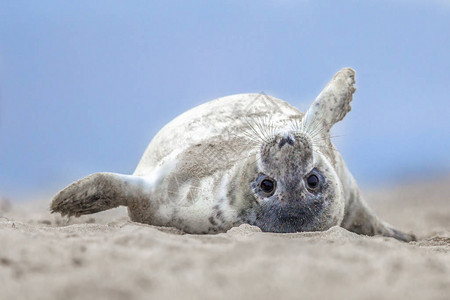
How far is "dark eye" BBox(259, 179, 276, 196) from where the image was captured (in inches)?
153

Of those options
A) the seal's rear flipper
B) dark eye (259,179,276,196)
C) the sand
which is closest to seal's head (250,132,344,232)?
dark eye (259,179,276,196)

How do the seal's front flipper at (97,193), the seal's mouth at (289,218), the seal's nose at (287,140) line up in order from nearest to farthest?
the seal's nose at (287,140), the seal's mouth at (289,218), the seal's front flipper at (97,193)

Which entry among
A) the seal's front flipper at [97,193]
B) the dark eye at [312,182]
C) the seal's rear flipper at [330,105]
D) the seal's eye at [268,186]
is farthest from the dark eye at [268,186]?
the seal's front flipper at [97,193]

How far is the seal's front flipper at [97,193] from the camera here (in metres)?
4.48

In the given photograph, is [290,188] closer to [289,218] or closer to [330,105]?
[289,218]

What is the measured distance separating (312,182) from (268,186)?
32 cm

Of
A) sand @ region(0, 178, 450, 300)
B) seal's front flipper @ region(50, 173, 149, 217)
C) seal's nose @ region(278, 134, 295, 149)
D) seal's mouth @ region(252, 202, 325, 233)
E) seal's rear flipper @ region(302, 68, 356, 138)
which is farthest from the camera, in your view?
seal's rear flipper @ region(302, 68, 356, 138)

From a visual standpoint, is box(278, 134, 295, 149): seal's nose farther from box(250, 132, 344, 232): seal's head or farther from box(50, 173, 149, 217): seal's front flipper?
box(50, 173, 149, 217): seal's front flipper

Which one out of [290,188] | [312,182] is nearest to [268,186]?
[290,188]

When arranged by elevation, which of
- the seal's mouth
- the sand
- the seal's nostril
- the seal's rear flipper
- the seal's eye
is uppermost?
the seal's rear flipper

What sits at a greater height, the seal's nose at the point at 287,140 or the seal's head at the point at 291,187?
the seal's nose at the point at 287,140

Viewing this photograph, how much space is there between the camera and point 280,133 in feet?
12.5

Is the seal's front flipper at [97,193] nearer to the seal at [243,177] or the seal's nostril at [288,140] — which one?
the seal at [243,177]

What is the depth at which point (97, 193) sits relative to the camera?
4578 mm
